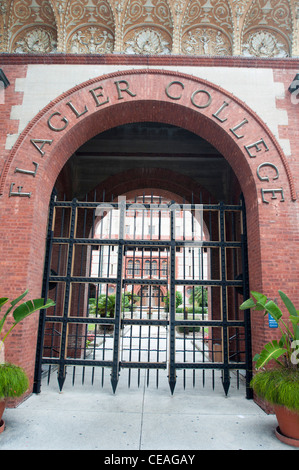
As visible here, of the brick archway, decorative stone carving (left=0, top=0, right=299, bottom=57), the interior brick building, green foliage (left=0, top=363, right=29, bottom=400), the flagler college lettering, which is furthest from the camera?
decorative stone carving (left=0, top=0, right=299, bottom=57)

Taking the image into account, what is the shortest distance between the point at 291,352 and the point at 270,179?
10.7 ft

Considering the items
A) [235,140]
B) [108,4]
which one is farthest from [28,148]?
[235,140]

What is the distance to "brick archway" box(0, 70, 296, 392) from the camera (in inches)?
237

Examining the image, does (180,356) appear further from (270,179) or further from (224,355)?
(270,179)

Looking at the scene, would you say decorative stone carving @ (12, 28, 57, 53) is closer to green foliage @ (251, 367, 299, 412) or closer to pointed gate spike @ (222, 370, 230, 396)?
green foliage @ (251, 367, 299, 412)

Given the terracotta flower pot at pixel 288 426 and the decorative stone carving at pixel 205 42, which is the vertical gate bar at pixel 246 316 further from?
the decorative stone carving at pixel 205 42

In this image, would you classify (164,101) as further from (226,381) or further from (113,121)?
(226,381)

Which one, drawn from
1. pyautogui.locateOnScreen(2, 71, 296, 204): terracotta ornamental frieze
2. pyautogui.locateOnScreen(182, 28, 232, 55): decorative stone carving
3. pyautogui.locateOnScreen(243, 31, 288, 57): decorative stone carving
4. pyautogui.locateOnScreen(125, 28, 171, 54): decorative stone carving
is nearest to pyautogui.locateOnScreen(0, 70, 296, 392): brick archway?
pyautogui.locateOnScreen(2, 71, 296, 204): terracotta ornamental frieze

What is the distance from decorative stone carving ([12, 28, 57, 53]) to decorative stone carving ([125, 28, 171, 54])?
1729mm

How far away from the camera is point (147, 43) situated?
7.16m

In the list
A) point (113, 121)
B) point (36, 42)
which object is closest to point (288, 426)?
point (113, 121)

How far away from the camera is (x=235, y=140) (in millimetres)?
6555

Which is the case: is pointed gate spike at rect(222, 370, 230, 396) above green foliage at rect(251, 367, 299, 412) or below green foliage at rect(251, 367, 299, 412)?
below

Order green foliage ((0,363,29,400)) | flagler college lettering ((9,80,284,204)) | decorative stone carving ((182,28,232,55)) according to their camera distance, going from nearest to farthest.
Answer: green foliage ((0,363,29,400))
flagler college lettering ((9,80,284,204))
decorative stone carving ((182,28,232,55))
